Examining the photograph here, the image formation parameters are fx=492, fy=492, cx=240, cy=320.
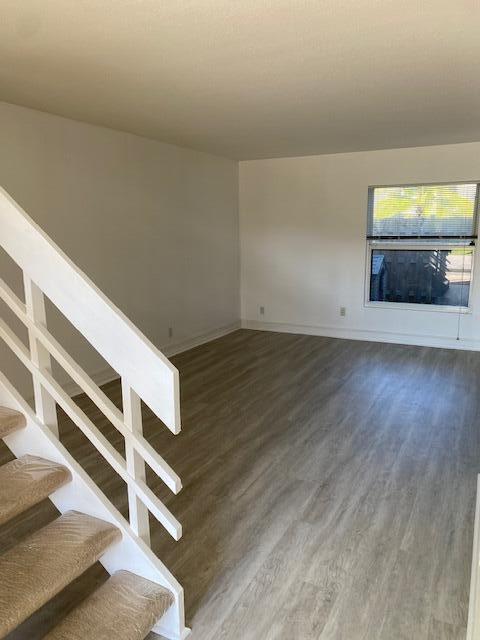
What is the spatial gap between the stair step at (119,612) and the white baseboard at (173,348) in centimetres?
265

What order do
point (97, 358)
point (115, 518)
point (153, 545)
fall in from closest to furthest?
point (115, 518), point (153, 545), point (97, 358)

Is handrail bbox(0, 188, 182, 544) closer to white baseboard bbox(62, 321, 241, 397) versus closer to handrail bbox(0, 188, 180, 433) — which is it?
handrail bbox(0, 188, 180, 433)

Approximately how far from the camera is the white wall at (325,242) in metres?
5.65

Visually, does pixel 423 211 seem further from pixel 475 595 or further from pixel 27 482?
pixel 27 482

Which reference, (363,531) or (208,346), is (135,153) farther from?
(363,531)

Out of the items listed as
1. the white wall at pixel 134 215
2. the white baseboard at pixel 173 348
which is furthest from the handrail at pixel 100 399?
the white baseboard at pixel 173 348

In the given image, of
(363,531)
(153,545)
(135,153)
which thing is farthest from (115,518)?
(135,153)

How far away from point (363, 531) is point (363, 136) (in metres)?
3.74

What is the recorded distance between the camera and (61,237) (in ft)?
13.2

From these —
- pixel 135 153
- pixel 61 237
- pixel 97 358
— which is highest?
pixel 135 153

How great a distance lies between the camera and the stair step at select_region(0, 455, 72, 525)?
1650 mm

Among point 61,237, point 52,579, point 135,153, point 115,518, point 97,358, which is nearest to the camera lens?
point 52,579

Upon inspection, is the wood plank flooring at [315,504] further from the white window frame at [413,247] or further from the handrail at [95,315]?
the white window frame at [413,247]

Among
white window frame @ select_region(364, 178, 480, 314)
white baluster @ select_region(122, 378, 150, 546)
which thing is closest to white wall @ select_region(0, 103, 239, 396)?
white window frame @ select_region(364, 178, 480, 314)
